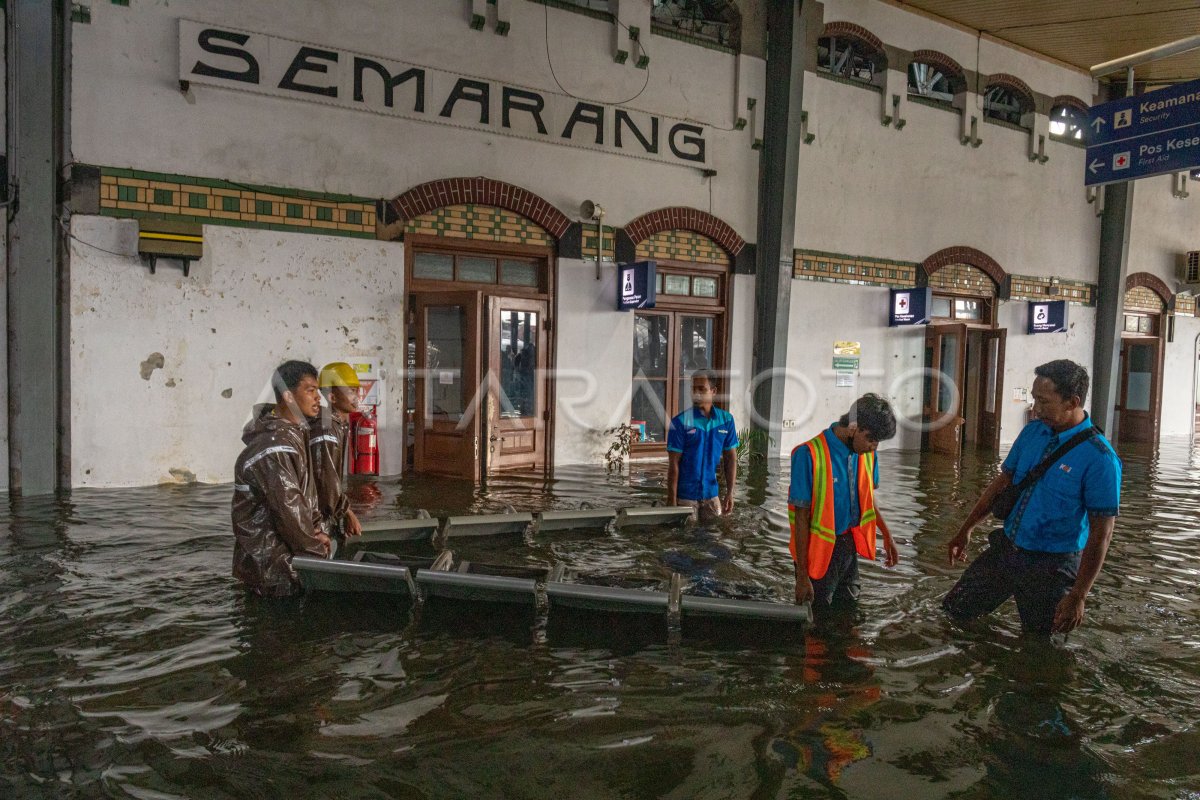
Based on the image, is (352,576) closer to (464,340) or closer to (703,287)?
(464,340)

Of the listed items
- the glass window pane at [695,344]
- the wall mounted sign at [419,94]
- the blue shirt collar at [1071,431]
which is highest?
the wall mounted sign at [419,94]

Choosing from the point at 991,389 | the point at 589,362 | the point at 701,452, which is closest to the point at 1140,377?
the point at 991,389

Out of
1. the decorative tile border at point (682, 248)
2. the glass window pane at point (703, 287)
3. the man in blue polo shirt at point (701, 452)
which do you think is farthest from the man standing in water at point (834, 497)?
the glass window pane at point (703, 287)

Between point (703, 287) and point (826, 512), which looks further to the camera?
point (703, 287)

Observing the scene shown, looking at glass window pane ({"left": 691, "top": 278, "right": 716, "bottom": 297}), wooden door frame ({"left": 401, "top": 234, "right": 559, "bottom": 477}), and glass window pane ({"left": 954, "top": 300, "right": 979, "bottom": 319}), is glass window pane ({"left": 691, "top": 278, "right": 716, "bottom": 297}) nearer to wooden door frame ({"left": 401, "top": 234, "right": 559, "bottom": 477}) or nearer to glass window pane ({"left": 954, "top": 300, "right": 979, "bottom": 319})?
wooden door frame ({"left": 401, "top": 234, "right": 559, "bottom": 477})

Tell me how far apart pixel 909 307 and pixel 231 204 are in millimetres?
9722

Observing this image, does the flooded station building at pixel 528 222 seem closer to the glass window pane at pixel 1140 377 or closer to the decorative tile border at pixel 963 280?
the decorative tile border at pixel 963 280

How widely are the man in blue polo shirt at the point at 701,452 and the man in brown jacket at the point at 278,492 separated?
2.92m

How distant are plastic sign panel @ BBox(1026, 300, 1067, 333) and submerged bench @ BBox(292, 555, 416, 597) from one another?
13.8 meters

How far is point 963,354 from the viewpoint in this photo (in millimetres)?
13867

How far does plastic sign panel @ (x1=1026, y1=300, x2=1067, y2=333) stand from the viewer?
48.8 feet

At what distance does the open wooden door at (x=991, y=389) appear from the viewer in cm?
1449

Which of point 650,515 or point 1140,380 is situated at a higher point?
point 1140,380

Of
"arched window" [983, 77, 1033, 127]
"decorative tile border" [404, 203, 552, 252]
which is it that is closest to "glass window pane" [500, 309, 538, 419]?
"decorative tile border" [404, 203, 552, 252]
